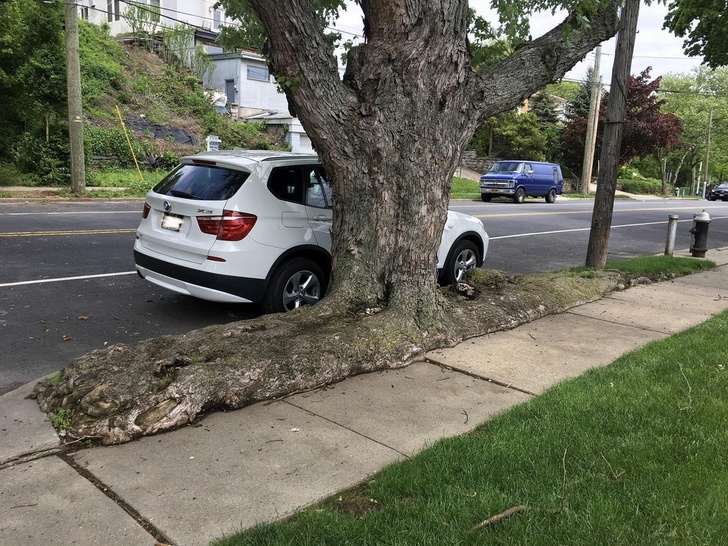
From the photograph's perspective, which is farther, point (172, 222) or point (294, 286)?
point (294, 286)

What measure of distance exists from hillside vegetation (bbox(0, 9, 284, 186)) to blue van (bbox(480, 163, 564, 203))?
1104 centimetres

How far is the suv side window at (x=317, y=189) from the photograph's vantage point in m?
6.58

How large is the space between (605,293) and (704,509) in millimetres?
5699

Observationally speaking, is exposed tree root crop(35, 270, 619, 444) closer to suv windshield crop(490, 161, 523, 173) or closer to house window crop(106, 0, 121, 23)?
suv windshield crop(490, 161, 523, 173)

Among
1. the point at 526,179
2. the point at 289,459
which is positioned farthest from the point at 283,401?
the point at 526,179

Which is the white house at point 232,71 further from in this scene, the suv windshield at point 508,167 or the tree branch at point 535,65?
the tree branch at point 535,65

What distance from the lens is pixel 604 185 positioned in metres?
9.38

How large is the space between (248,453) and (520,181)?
87.8ft

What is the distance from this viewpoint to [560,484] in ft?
10.8

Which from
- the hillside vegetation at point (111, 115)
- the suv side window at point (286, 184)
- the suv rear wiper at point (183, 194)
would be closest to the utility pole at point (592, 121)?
the hillside vegetation at point (111, 115)

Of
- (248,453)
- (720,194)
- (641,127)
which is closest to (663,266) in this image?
(248,453)

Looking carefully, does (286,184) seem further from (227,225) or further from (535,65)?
(535,65)

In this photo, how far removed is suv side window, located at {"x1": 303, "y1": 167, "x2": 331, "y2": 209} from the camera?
6.58m

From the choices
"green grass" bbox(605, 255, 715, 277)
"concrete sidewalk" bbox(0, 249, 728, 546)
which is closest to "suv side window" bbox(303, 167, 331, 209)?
"concrete sidewalk" bbox(0, 249, 728, 546)
